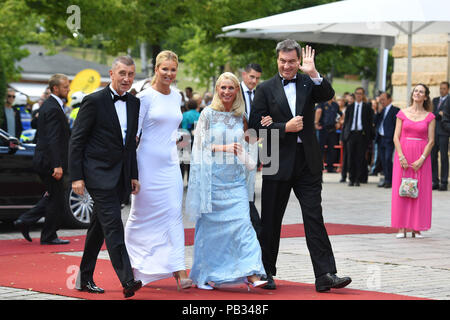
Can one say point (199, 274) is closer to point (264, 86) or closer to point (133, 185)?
point (133, 185)

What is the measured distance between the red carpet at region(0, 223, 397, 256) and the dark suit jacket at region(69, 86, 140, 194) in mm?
3027

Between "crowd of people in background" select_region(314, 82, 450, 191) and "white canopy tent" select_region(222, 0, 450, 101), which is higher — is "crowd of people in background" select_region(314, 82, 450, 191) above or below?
below

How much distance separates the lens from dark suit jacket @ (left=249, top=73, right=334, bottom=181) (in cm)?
748

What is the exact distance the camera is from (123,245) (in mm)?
6992

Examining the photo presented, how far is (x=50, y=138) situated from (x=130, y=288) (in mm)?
4205

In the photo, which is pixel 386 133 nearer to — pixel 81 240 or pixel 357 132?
pixel 357 132

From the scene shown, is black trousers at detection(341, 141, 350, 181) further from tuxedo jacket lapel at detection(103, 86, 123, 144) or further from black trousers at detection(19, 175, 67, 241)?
tuxedo jacket lapel at detection(103, 86, 123, 144)

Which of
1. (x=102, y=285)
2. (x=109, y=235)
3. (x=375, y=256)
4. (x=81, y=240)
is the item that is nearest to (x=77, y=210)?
(x=81, y=240)

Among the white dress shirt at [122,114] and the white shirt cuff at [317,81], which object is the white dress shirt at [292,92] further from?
the white dress shirt at [122,114]

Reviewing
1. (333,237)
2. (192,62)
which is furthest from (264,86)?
(192,62)

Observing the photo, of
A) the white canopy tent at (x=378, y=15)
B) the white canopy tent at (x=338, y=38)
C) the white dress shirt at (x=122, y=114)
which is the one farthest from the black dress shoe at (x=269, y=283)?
the white canopy tent at (x=338, y=38)

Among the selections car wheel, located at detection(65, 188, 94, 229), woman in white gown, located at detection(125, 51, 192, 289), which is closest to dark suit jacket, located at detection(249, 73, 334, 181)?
woman in white gown, located at detection(125, 51, 192, 289)

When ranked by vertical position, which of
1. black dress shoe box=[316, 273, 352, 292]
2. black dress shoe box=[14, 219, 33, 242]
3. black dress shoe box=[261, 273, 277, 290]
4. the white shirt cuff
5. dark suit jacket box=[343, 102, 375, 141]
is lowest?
black dress shoe box=[14, 219, 33, 242]

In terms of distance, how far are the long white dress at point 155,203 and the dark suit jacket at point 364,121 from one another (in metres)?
12.7
